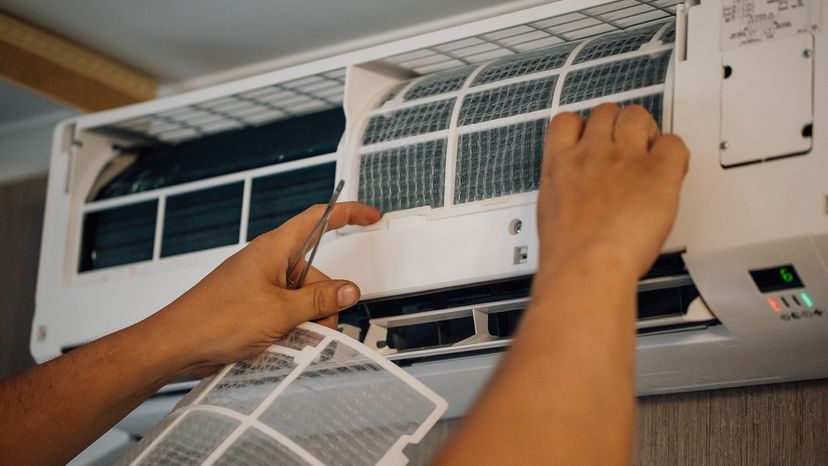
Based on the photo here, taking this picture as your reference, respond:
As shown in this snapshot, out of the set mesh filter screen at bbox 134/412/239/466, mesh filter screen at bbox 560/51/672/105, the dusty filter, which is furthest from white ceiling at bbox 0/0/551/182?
mesh filter screen at bbox 134/412/239/466

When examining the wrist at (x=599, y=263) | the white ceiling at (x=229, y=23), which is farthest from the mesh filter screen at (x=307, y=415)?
the white ceiling at (x=229, y=23)

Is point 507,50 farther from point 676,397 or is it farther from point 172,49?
point 172,49

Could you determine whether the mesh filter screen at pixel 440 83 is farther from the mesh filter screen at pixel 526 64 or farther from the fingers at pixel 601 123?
the fingers at pixel 601 123

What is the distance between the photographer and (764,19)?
1.21m

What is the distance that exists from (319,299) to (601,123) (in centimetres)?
44

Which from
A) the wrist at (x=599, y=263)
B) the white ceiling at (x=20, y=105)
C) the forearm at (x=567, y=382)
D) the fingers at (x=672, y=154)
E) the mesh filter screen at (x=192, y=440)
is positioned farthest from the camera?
the white ceiling at (x=20, y=105)

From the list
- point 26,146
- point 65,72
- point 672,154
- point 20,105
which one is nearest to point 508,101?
point 672,154

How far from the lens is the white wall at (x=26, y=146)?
2276 millimetres

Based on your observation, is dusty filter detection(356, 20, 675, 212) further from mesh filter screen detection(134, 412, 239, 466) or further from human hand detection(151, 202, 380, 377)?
mesh filter screen detection(134, 412, 239, 466)

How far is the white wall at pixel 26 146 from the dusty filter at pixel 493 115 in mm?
1070

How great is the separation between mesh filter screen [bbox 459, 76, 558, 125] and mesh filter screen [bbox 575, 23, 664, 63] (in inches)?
2.5

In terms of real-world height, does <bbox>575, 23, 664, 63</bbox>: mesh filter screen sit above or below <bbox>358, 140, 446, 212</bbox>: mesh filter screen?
above

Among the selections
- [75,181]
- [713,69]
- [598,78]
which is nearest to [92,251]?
[75,181]

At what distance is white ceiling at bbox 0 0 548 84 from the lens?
1.75 meters
